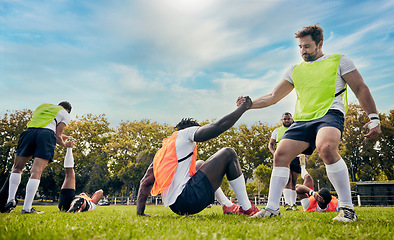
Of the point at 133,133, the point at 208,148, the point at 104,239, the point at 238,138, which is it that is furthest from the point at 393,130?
the point at 104,239

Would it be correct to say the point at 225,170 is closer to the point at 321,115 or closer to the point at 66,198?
the point at 321,115

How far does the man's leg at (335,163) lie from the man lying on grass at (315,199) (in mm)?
2758

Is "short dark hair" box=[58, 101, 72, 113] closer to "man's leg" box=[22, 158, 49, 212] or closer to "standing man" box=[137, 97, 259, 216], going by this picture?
"man's leg" box=[22, 158, 49, 212]

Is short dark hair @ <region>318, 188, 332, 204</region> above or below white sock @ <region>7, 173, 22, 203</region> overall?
below

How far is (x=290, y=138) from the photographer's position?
3.87 metres

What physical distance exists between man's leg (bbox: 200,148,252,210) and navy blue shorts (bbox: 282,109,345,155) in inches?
34.5

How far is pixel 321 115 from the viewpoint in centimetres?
376

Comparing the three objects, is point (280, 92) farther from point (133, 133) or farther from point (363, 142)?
point (133, 133)

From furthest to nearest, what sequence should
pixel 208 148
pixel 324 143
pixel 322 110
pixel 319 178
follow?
pixel 208 148 < pixel 319 178 < pixel 322 110 < pixel 324 143

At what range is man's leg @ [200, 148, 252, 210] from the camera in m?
3.79

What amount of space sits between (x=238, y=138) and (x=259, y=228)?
33027 mm

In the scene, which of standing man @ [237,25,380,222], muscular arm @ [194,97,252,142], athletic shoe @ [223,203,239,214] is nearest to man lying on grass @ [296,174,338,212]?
standing man @ [237,25,380,222]

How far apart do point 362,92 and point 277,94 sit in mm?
1232

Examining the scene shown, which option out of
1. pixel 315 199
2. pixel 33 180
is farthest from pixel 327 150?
pixel 33 180
